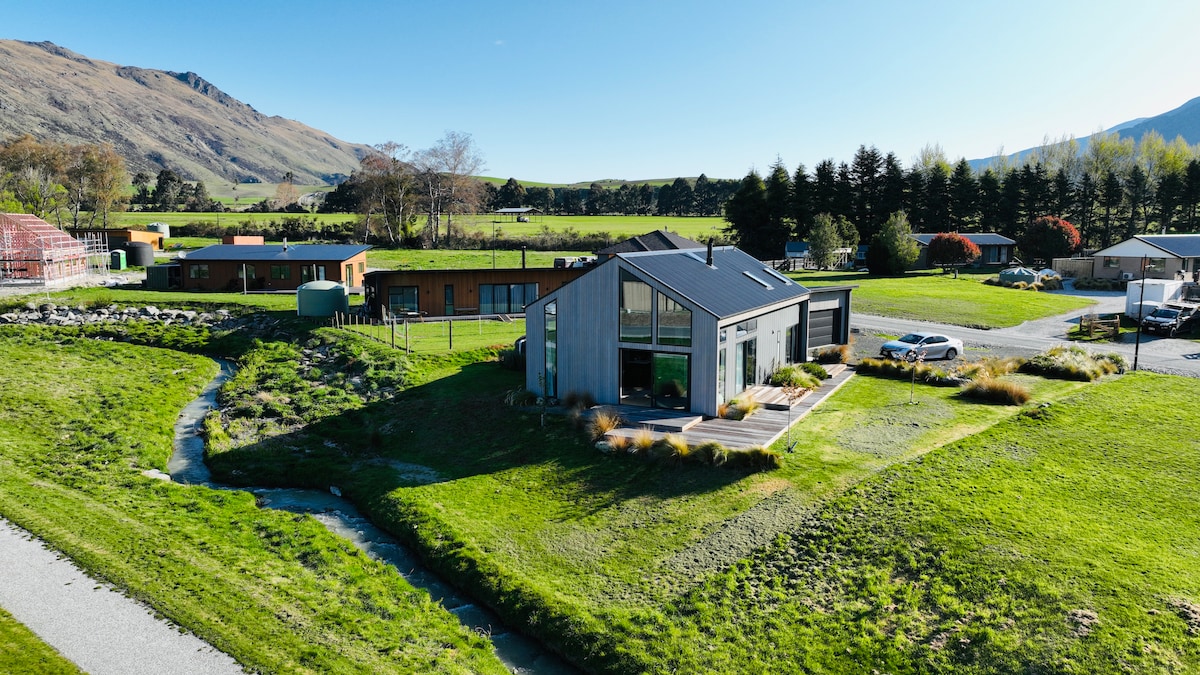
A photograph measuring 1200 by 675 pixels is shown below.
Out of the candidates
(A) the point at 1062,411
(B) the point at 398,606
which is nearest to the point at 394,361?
(B) the point at 398,606

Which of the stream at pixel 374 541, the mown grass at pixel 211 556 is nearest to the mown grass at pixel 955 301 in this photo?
the stream at pixel 374 541

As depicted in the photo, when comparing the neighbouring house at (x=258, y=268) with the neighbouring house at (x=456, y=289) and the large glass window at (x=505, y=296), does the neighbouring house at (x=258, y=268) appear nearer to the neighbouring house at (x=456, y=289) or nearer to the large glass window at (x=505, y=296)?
the neighbouring house at (x=456, y=289)

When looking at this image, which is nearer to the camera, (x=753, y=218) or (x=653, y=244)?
(x=653, y=244)

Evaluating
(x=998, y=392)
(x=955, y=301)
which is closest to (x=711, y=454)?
(x=998, y=392)

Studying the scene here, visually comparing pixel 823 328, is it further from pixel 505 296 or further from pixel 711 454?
pixel 505 296

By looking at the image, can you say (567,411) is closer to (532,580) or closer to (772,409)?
(772,409)
